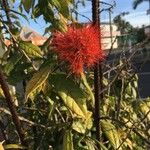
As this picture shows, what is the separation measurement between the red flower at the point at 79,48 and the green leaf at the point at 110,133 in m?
0.46

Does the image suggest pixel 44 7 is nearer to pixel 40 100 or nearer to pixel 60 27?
pixel 60 27

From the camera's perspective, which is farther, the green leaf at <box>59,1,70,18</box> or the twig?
the green leaf at <box>59,1,70,18</box>

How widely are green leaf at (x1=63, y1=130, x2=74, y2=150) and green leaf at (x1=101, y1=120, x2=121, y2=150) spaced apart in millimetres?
197

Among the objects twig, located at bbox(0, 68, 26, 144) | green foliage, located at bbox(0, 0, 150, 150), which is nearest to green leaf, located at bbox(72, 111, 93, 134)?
green foliage, located at bbox(0, 0, 150, 150)

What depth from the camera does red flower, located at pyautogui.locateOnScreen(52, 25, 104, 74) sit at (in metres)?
1.53

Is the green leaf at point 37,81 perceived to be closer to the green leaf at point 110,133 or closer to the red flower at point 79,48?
the red flower at point 79,48

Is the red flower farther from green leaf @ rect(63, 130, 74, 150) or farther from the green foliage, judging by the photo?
green leaf @ rect(63, 130, 74, 150)

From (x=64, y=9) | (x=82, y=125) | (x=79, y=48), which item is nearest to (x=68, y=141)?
(x=82, y=125)

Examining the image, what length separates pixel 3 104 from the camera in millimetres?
2562

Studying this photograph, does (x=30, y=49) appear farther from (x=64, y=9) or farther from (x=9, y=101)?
(x=9, y=101)

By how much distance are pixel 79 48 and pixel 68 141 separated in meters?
0.40

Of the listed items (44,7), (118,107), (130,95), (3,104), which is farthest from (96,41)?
(130,95)

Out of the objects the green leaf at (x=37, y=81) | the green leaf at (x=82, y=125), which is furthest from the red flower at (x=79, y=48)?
the green leaf at (x=82, y=125)

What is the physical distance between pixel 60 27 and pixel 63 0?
182 mm
